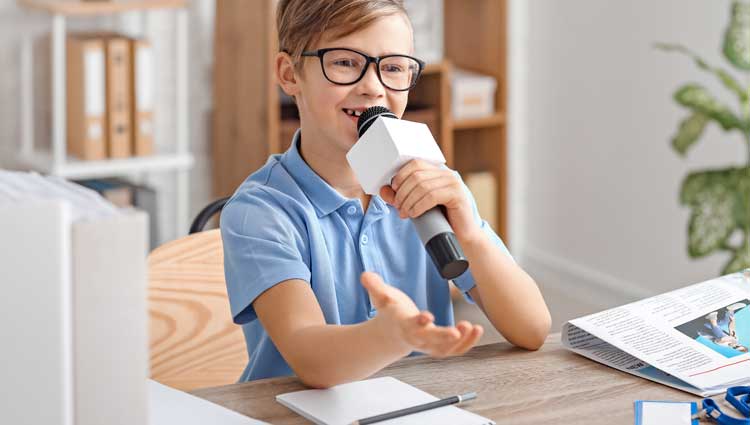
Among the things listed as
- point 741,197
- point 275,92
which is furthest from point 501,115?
point 741,197

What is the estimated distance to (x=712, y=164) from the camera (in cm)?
323

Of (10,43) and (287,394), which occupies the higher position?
(10,43)

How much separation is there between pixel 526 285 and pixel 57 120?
1975mm

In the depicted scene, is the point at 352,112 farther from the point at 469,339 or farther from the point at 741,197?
the point at 741,197

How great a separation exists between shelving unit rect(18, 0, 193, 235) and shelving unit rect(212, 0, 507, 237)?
0.15m

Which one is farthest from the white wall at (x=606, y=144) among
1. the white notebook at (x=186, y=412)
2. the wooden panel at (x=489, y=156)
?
the white notebook at (x=186, y=412)

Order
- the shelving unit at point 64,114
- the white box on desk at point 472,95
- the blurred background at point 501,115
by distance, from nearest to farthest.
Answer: the shelving unit at point 64,114 → the blurred background at point 501,115 → the white box on desk at point 472,95

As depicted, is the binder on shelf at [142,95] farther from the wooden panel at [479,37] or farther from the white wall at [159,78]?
the wooden panel at [479,37]

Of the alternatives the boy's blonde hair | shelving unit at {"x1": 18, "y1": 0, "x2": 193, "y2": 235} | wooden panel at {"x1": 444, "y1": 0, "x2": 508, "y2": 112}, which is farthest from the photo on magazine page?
wooden panel at {"x1": 444, "y1": 0, "x2": 508, "y2": 112}

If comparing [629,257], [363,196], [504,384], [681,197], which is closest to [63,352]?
[504,384]

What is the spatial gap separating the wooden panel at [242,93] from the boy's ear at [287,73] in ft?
5.75

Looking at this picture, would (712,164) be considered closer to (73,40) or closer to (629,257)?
(629,257)

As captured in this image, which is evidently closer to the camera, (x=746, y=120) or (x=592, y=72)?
(x=746, y=120)

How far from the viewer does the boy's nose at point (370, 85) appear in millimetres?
1312
